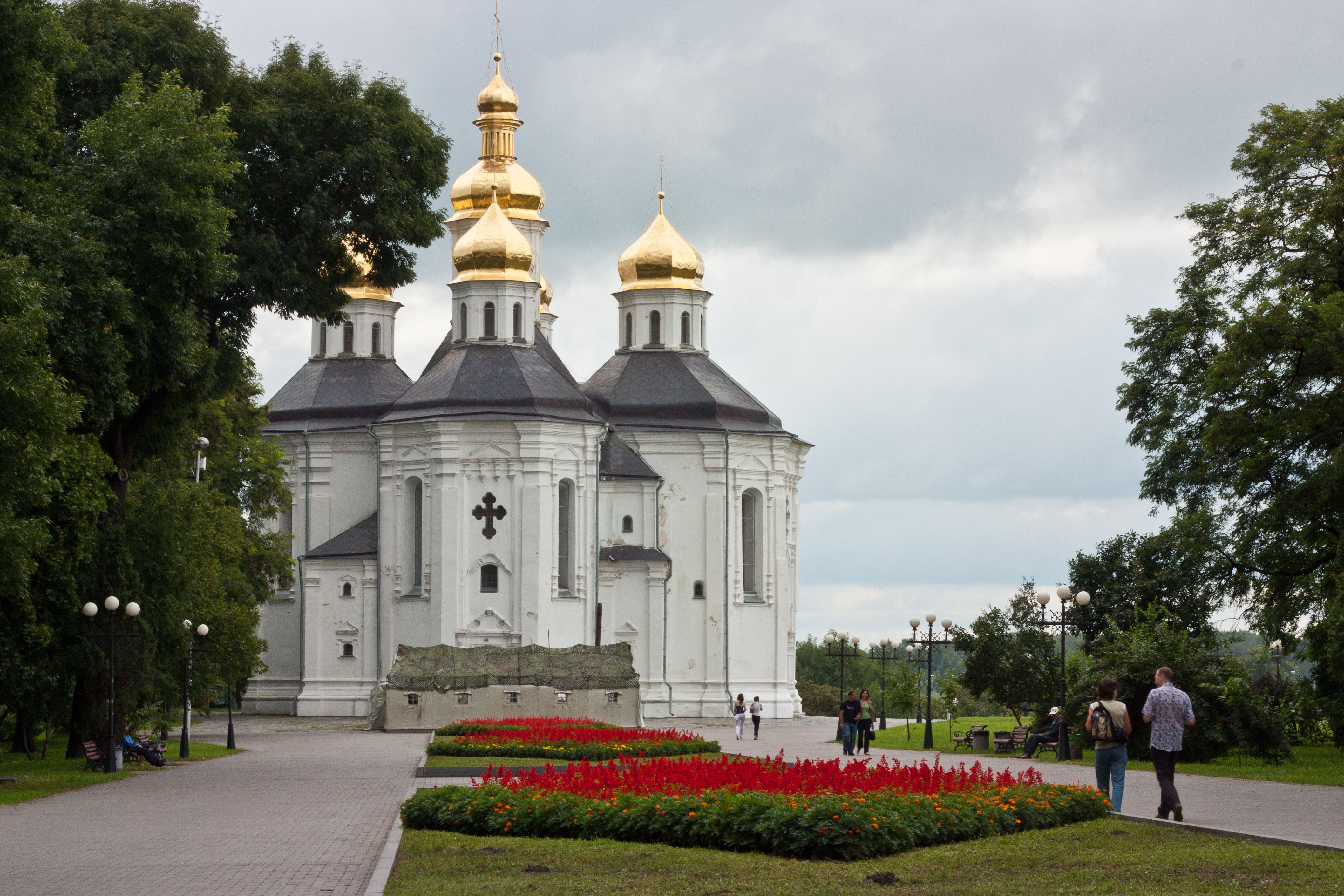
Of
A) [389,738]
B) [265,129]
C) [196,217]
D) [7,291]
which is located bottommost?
[389,738]

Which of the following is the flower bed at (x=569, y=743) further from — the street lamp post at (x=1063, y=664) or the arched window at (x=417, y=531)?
the arched window at (x=417, y=531)

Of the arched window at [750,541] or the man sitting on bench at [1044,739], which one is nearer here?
the man sitting on bench at [1044,739]

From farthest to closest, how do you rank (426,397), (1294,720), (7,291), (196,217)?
(426,397)
(1294,720)
(196,217)
(7,291)

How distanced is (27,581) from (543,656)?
21435mm

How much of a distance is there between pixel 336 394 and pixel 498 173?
980cm

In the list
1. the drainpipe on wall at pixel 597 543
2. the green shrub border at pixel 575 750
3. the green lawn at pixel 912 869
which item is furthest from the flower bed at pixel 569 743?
the drainpipe on wall at pixel 597 543

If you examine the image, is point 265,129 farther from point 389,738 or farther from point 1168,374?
point 1168,374

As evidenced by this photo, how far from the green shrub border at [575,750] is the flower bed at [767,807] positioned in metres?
10.4

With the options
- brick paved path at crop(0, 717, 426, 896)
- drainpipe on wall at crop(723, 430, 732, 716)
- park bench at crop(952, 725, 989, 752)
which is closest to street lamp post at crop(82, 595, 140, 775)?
brick paved path at crop(0, 717, 426, 896)

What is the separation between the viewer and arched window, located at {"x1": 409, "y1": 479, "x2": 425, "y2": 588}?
4953cm

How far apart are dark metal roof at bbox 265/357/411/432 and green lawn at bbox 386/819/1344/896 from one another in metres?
40.8

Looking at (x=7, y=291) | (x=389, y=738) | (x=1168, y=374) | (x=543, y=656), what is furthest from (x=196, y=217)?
(x=1168, y=374)

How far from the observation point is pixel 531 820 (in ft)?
47.6

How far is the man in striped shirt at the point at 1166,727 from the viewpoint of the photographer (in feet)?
50.6
